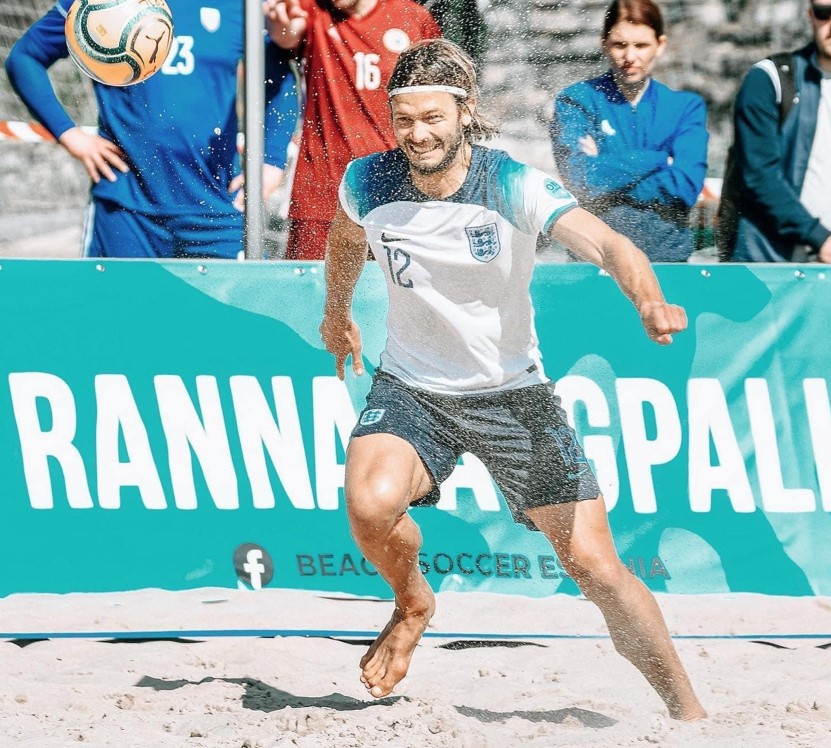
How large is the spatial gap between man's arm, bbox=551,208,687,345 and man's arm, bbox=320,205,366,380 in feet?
2.34

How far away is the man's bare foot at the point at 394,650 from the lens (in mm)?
3883

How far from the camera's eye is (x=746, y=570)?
500cm

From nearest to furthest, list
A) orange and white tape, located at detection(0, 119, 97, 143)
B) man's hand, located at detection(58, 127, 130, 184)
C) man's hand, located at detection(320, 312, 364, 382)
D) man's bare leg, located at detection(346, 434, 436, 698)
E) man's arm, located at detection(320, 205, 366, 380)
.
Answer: man's bare leg, located at detection(346, 434, 436, 698)
man's arm, located at detection(320, 205, 366, 380)
man's hand, located at detection(320, 312, 364, 382)
man's hand, located at detection(58, 127, 130, 184)
orange and white tape, located at detection(0, 119, 97, 143)

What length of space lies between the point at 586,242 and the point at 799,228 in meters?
1.82

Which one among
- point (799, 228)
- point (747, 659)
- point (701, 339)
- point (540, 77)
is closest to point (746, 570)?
point (747, 659)

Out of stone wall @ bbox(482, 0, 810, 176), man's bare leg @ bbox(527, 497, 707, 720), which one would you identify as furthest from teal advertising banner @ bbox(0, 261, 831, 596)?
man's bare leg @ bbox(527, 497, 707, 720)

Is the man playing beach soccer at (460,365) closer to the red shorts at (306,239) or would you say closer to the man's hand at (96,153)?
the red shorts at (306,239)

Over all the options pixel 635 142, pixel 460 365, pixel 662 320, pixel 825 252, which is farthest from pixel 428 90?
pixel 825 252

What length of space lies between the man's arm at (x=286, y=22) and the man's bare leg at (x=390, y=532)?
197cm

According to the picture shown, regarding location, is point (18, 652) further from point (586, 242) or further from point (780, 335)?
point (780, 335)

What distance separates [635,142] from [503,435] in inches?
66.6

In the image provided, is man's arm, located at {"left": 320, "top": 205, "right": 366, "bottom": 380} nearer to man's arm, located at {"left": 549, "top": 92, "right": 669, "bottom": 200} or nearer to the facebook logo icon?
the facebook logo icon

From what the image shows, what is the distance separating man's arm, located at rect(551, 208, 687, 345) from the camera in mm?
3346

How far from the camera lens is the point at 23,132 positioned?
531 centimetres
